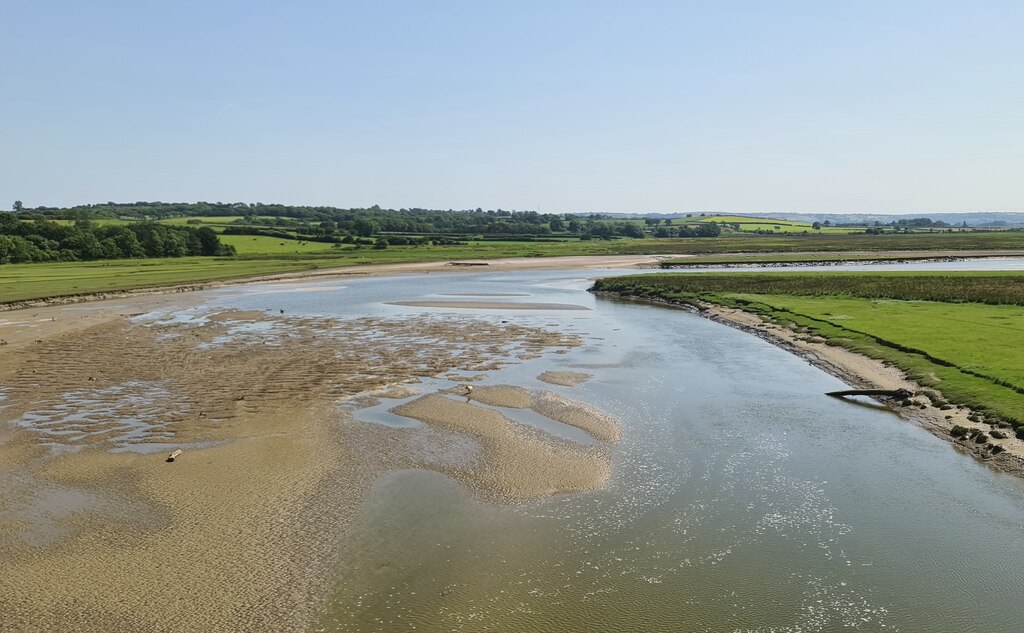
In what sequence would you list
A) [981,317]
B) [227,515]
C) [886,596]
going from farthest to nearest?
[981,317]
[227,515]
[886,596]

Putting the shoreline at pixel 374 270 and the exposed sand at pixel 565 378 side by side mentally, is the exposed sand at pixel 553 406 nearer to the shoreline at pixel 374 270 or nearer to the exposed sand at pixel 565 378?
the exposed sand at pixel 565 378

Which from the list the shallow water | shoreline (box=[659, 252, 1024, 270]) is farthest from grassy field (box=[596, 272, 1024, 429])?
shoreline (box=[659, 252, 1024, 270])

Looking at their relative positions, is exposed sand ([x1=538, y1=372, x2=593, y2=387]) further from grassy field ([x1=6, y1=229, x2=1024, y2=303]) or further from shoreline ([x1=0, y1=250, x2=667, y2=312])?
grassy field ([x1=6, y1=229, x2=1024, y2=303])

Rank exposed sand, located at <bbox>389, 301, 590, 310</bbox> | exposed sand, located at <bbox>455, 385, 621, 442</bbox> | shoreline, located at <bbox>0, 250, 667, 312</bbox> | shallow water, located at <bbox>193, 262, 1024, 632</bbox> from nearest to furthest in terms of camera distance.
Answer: shallow water, located at <bbox>193, 262, 1024, 632</bbox> < exposed sand, located at <bbox>455, 385, 621, 442</bbox> < exposed sand, located at <bbox>389, 301, 590, 310</bbox> < shoreline, located at <bbox>0, 250, 667, 312</bbox>

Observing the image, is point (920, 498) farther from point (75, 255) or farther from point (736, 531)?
point (75, 255)

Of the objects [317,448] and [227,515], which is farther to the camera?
[317,448]

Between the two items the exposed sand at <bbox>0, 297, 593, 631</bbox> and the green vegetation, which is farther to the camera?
the green vegetation

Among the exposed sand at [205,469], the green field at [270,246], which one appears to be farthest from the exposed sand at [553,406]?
the green field at [270,246]

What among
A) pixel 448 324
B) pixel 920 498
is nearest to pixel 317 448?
pixel 920 498
